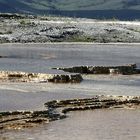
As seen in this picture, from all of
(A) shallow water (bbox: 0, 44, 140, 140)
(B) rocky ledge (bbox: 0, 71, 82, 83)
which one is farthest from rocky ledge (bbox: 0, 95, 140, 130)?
(B) rocky ledge (bbox: 0, 71, 82, 83)

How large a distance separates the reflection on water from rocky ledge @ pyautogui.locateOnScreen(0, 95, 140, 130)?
1.41 ft

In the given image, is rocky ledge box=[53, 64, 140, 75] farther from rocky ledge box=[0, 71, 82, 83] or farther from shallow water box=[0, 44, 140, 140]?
rocky ledge box=[0, 71, 82, 83]

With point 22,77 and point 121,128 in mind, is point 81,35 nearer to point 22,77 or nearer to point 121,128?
point 22,77

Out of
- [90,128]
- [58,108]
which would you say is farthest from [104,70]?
[90,128]

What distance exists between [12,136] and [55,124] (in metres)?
2.78

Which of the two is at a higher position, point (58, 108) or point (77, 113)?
point (58, 108)

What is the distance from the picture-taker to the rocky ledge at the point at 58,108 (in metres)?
19.9

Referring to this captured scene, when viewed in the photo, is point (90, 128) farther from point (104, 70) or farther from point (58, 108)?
A: point (104, 70)

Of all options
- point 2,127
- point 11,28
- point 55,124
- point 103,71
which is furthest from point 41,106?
point 11,28

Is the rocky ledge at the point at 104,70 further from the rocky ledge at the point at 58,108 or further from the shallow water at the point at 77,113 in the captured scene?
the rocky ledge at the point at 58,108

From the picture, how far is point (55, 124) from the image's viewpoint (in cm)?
2061

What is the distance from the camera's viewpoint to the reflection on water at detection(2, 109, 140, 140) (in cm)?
1850

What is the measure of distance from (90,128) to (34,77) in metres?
13.8

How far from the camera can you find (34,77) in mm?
33719
